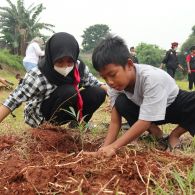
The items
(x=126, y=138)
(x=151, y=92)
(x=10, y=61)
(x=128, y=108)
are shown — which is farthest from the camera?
(x=10, y=61)

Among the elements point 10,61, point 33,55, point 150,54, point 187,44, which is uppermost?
point 33,55

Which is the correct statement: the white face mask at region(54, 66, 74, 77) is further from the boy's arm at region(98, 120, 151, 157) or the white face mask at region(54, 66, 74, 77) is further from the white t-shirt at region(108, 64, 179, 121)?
the boy's arm at region(98, 120, 151, 157)

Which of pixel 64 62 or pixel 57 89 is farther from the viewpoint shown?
pixel 57 89

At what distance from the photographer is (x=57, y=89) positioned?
10.1ft

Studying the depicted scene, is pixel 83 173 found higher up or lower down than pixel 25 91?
lower down

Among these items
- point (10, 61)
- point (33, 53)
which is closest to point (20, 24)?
point (10, 61)

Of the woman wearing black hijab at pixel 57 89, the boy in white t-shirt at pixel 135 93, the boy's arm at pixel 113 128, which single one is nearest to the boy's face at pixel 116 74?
the boy in white t-shirt at pixel 135 93

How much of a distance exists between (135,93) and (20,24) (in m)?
23.7

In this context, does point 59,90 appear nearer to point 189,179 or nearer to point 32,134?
point 32,134

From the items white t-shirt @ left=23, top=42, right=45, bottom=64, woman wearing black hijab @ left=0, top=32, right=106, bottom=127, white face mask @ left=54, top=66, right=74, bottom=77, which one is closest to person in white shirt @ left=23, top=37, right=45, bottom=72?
white t-shirt @ left=23, top=42, right=45, bottom=64

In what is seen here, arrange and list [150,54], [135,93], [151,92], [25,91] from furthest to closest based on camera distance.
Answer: [150,54]
[25,91]
[135,93]
[151,92]

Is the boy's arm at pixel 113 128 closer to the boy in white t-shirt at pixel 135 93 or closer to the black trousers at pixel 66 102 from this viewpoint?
the boy in white t-shirt at pixel 135 93

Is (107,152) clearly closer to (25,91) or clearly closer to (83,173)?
(83,173)

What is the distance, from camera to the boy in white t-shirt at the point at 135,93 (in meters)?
2.24
